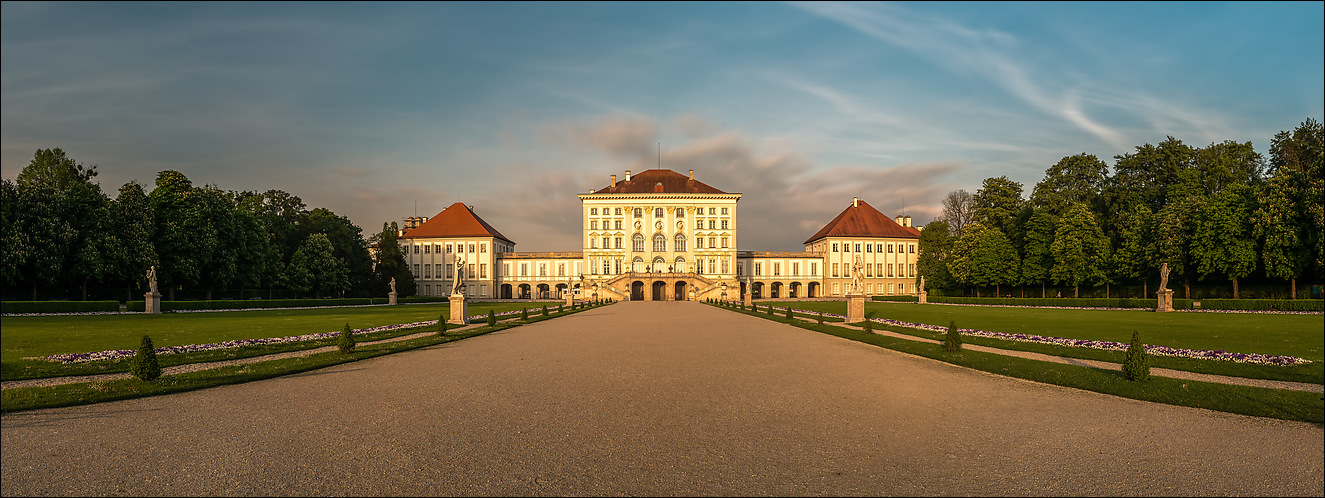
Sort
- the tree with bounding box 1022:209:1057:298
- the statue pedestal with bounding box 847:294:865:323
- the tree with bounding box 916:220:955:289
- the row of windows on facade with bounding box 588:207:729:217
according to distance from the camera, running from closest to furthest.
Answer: the statue pedestal with bounding box 847:294:865:323, the tree with bounding box 1022:209:1057:298, the tree with bounding box 916:220:955:289, the row of windows on facade with bounding box 588:207:729:217

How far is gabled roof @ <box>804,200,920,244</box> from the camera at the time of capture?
103m

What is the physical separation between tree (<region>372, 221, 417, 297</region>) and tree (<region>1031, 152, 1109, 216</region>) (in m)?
71.4

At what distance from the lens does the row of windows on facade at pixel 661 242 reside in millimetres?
99812

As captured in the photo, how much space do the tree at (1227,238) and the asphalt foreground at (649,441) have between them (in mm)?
43346

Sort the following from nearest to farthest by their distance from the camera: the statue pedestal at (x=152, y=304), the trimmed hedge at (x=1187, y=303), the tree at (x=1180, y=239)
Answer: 1. the trimmed hedge at (x=1187, y=303)
2. the statue pedestal at (x=152, y=304)
3. the tree at (x=1180, y=239)

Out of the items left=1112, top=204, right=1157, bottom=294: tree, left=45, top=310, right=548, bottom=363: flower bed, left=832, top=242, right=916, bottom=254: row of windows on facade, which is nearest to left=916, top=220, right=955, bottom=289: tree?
left=832, top=242, right=916, bottom=254: row of windows on facade

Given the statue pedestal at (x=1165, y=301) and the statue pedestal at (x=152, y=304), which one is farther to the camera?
the statue pedestal at (x=1165, y=301)

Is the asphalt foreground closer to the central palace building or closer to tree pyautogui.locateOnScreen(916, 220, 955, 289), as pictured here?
tree pyautogui.locateOnScreen(916, 220, 955, 289)

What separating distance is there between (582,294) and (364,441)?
8776 centimetres

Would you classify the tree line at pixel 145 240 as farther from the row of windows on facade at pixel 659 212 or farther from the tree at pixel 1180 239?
the tree at pixel 1180 239

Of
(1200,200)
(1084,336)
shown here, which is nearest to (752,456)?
(1084,336)

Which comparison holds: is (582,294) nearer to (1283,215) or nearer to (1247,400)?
(1283,215)

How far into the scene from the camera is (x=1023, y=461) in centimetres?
644

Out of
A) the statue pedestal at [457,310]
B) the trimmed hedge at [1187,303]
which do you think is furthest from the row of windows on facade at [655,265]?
the statue pedestal at [457,310]
